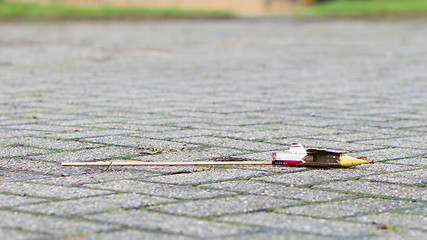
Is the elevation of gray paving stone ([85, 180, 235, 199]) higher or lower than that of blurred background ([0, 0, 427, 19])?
lower

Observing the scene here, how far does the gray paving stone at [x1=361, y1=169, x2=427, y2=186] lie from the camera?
114 inches

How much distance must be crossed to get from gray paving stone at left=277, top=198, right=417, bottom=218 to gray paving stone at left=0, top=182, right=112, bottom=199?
75 centimetres

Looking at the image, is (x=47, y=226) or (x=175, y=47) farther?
(x=175, y=47)

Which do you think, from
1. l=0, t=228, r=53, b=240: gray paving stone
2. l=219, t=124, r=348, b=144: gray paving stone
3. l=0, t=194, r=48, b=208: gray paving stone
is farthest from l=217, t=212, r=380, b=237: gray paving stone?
l=219, t=124, r=348, b=144: gray paving stone

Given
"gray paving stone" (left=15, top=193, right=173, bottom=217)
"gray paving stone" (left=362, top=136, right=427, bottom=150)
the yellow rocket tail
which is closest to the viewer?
"gray paving stone" (left=15, top=193, right=173, bottom=217)

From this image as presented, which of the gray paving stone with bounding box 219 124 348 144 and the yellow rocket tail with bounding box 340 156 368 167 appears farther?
the gray paving stone with bounding box 219 124 348 144

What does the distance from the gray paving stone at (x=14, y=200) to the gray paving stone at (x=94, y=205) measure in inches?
2.0

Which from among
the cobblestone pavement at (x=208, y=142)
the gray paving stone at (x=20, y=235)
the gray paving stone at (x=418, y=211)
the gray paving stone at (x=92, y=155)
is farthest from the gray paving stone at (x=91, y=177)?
the gray paving stone at (x=418, y=211)

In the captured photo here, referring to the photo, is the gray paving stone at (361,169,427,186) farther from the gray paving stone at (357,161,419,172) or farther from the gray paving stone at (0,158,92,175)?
the gray paving stone at (0,158,92,175)

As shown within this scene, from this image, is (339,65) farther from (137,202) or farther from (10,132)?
(137,202)

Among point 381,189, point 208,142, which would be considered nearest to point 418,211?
point 381,189

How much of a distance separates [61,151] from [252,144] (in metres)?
0.98

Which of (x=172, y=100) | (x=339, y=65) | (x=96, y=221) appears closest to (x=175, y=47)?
(x=339, y=65)

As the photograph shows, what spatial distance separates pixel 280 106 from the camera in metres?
4.97
